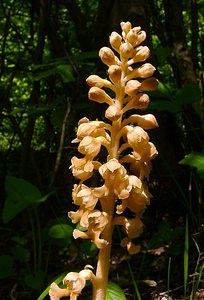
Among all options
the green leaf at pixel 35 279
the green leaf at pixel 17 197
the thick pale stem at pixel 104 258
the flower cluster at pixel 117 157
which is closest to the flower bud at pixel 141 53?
the flower cluster at pixel 117 157

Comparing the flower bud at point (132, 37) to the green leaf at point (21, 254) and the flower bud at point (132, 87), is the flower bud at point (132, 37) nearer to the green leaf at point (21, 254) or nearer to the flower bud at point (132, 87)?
the flower bud at point (132, 87)

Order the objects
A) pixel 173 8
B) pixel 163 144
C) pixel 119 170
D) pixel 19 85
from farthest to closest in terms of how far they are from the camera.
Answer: pixel 19 85 < pixel 173 8 < pixel 163 144 < pixel 119 170

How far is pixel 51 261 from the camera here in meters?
4.80

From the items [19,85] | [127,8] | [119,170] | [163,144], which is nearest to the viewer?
[119,170]

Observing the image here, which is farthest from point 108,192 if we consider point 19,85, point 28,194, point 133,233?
point 19,85

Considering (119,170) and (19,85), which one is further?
(19,85)

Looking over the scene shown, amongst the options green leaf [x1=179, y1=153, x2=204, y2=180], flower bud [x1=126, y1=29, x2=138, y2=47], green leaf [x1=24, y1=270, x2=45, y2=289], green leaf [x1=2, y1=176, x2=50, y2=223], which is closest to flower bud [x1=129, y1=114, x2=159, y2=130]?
flower bud [x1=126, y1=29, x2=138, y2=47]

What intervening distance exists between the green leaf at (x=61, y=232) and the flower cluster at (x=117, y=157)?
158cm

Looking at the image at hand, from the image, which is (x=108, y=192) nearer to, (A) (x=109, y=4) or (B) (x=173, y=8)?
(A) (x=109, y=4)

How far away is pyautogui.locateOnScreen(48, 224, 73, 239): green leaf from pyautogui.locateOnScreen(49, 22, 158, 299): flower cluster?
158 centimetres

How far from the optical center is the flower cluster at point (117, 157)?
1.60 m

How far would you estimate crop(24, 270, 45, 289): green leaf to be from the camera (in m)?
3.53

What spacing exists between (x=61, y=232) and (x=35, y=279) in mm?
514

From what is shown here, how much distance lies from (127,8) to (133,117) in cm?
291
